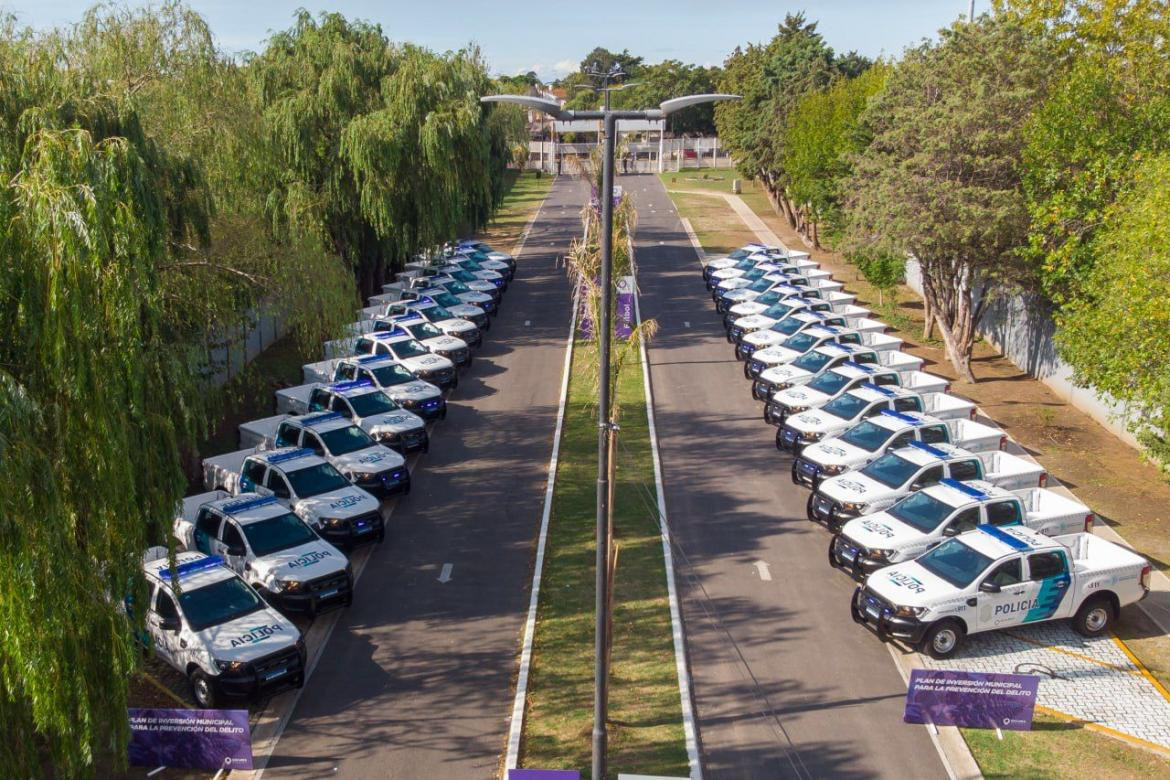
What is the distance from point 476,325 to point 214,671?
67.7 ft

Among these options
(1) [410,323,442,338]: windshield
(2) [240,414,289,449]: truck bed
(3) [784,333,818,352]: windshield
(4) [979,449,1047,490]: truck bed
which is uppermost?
(3) [784,333,818,352]: windshield

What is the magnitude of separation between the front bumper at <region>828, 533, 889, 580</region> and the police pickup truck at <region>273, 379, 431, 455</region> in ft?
32.8

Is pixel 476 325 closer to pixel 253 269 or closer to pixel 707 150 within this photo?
pixel 253 269

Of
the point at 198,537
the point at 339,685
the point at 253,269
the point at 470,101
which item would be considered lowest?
the point at 339,685

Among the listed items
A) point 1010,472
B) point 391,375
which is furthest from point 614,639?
point 391,375

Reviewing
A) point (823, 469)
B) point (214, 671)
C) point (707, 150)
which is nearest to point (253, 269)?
point (214, 671)

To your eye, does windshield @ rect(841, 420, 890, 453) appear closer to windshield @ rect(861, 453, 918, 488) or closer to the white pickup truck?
windshield @ rect(861, 453, 918, 488)

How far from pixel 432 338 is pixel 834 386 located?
1235 centimetres

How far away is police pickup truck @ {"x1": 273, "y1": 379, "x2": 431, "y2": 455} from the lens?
21.5 metres

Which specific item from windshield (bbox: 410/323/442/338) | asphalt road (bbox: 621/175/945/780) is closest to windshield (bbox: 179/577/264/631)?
asphalt road (bbox: 621/175/945/780)

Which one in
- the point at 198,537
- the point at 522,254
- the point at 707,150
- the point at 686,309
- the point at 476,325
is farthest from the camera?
the point at 707,150

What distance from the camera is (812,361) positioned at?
25234mm

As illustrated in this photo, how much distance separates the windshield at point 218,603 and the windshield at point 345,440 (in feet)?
18.9

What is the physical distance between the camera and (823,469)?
63.9ft
